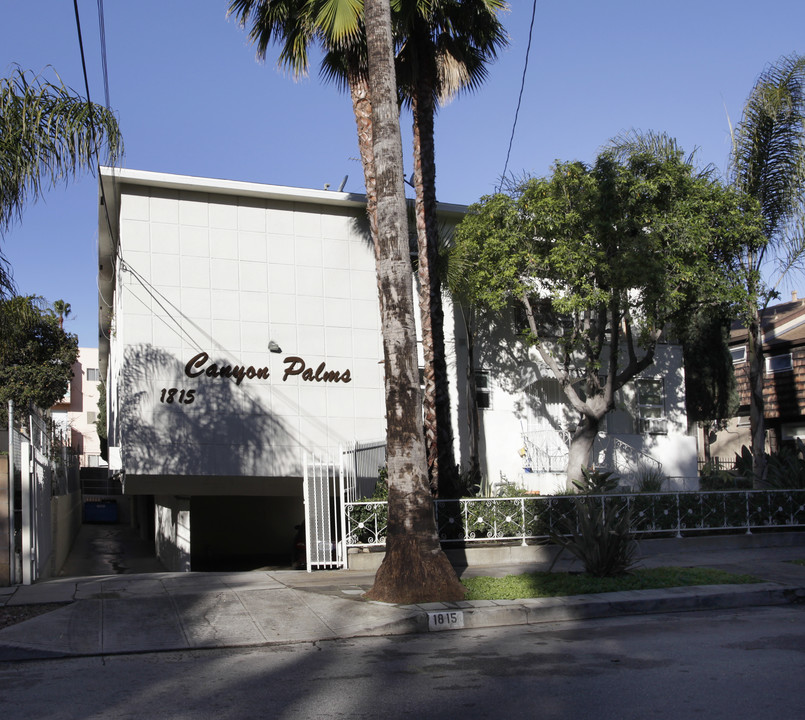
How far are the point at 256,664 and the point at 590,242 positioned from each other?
12.1 m

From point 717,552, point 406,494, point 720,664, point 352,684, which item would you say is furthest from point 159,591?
point 717,552

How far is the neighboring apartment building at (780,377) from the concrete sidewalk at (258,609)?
57.3 ft

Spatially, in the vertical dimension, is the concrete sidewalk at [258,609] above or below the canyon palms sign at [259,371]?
below

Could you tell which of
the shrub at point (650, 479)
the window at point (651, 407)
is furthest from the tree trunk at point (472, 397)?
the window at point (651, 407)

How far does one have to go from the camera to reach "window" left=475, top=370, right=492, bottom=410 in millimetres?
20859

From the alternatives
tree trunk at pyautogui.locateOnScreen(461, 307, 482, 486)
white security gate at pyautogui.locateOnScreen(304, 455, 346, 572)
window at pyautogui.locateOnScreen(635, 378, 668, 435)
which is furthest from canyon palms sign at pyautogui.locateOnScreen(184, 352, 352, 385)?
window at pyautogui.locateOnScreen(635, 378, 668, 435)

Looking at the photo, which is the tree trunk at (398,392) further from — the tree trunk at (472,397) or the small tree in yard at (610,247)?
the tree trunk at (472,397)

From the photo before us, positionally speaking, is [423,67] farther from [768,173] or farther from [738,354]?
[738,354]

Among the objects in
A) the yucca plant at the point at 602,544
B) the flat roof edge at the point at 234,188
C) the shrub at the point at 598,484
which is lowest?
the yucca plant at the point at 602,544

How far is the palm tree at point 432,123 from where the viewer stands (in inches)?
619

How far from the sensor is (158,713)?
5789 mm

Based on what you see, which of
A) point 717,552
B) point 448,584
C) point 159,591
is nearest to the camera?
point 448,584

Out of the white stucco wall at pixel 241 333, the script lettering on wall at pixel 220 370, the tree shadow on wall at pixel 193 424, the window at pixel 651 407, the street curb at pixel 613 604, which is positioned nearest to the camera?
the street curb at pixel 613 604

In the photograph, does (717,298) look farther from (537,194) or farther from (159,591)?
(159,591)
